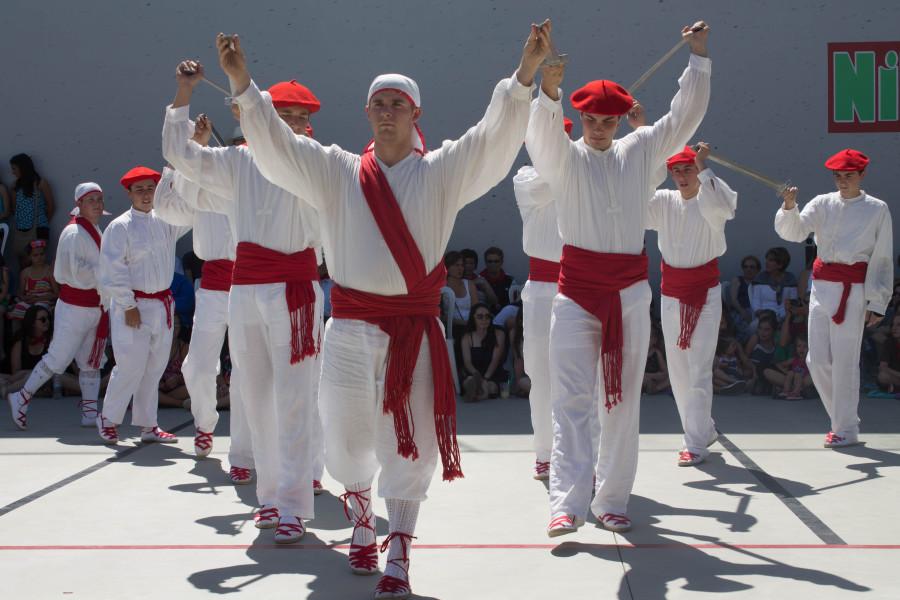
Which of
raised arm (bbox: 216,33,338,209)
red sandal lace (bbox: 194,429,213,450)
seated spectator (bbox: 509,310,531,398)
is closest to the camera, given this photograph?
raised arm (bbox: 216,33,338,209)

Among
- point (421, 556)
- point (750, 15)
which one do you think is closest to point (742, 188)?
point (750, 15)

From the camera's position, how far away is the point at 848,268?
7.11m

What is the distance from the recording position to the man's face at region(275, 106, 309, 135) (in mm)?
5156

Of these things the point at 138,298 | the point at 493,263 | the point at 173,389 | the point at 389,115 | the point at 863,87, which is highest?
the point at 863,87

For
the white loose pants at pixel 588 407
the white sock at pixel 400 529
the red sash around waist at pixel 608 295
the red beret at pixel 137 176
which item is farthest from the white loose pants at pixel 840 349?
the red beret at pixel 137 176

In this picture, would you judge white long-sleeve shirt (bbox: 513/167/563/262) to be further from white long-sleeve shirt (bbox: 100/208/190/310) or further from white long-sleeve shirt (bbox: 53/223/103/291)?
white long-sleeve shirt (bbox: 53/223/103/291)

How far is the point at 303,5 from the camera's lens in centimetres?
1100

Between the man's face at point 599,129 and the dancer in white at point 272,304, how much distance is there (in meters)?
1.28

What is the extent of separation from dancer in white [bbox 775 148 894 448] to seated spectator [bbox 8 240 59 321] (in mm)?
6499

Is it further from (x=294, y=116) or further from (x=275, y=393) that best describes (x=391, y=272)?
(x=294, y=116)

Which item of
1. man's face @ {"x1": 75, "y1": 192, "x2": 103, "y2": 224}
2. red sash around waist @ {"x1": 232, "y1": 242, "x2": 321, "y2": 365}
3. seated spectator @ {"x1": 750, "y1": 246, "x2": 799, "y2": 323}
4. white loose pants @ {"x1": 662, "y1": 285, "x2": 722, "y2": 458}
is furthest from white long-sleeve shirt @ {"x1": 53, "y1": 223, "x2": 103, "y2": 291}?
seated spectator @ {"x1": 750, "y1": 246, "x2": 799, "y2": 323}

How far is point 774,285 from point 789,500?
4.90 meters

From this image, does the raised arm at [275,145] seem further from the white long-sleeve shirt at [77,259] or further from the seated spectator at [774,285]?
the seated spectator at [774,285]

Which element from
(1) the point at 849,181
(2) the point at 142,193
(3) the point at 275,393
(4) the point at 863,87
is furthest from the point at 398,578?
(4) the point at 863,87
